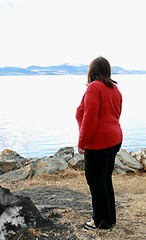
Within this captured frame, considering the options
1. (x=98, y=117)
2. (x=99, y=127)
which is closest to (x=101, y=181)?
(x=99, y=127)

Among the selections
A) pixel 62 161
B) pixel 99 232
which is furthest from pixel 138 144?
pixel 99 232

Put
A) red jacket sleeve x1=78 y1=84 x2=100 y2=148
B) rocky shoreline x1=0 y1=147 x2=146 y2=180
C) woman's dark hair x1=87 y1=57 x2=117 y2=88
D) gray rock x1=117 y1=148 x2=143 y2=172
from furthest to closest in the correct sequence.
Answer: gray rock x1=117 y1=148 x2=143 y2=172 → rocky shoreline x1=0 y1=147 x2=146 y2=180 → woman's dark hair x1=87 y1=57 x2=117 y2=88 → red jacket sleeve x1=78 y1=84 x2=100 y2=148

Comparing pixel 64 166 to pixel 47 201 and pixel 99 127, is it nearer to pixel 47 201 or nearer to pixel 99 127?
pixel 47 201

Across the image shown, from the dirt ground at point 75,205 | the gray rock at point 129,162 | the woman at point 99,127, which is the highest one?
the woman at point 99,127

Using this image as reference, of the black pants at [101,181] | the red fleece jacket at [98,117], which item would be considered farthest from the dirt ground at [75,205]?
the red fleece jacket at [98,117]

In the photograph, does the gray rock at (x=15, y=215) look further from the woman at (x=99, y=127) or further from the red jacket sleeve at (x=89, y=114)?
the red jacket sleeve at (x=89, y=114)

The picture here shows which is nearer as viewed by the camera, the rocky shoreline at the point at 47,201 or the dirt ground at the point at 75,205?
the rocky shoreline at the point at 47,201

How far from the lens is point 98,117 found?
511 cm

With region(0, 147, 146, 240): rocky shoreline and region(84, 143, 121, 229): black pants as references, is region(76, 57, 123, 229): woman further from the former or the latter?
region(0, 147, 146, 240): rocky shoreline

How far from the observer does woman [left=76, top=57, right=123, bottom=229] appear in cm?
502

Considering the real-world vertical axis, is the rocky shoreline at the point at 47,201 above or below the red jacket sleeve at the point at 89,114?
below

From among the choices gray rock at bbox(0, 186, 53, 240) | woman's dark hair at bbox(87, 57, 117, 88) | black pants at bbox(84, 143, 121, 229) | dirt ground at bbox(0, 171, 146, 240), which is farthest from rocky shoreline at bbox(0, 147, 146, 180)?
woman's dark hair at bbox(87, 57, 117, 88)

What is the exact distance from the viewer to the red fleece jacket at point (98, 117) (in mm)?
4996

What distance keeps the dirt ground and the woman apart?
0.43 m
